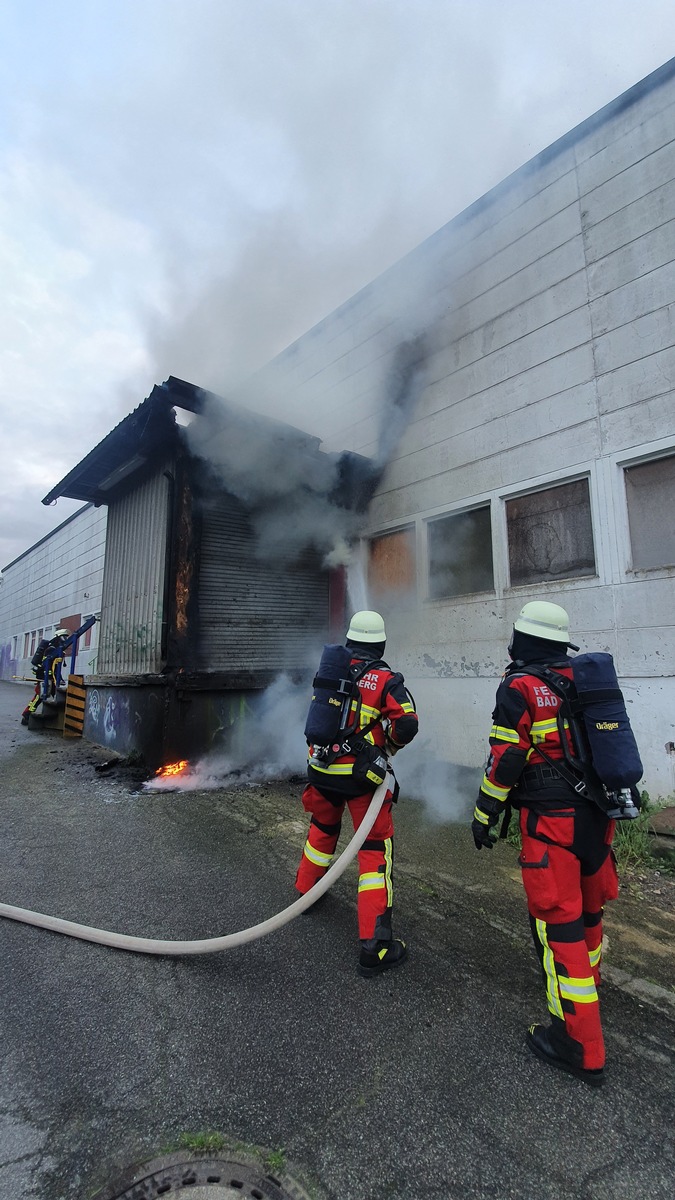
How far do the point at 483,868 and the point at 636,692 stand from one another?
2.11 m

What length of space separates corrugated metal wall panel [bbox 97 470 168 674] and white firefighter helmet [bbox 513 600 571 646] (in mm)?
5379

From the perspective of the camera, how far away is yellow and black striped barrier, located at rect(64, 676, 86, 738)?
959cm

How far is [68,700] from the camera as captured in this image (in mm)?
9867

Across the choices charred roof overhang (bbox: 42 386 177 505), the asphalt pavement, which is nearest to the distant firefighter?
charred roof overhang (bbox: 42 386 177 505)

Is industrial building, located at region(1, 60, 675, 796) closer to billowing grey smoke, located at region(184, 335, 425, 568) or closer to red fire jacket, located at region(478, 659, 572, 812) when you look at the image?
billowing grey smoke, located at region(184, 335, 425, 568)

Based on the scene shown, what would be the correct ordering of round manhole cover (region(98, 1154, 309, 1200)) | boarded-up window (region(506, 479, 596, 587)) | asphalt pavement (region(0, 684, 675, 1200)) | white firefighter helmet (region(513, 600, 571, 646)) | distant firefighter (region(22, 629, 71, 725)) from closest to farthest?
1. round manhole cover (region(98, 1154, 309, 1200))
2. asphalt pavement (region(0, 684, 675, 1200))
3. white firefighter helmet (region(513, 600, 571, 646))
4. boarded-up window (region(506, 479, 596, 587))
5. distant firefighter (region(22, 629, 71, 725))

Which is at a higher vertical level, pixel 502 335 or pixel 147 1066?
pixel 502 335

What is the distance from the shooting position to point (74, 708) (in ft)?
31.9

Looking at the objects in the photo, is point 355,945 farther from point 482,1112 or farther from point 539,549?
point 539,549

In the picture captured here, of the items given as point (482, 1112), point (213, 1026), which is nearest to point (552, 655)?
point (482, 1112)

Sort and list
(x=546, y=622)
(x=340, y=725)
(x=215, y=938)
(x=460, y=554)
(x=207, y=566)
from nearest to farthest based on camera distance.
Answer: (x=546, y=622) < (x=215, y=938) < (x=340, y=725) < (x=460, y=554) < (x=207, y=566)

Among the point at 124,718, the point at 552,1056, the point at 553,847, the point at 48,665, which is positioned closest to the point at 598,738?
the point at 553,847

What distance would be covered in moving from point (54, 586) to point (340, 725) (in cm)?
2651

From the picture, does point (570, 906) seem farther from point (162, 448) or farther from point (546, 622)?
point (162, 448)
